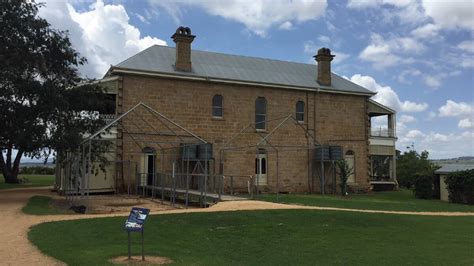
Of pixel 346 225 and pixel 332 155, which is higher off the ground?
pixel 332 155

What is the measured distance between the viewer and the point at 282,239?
12219 mm

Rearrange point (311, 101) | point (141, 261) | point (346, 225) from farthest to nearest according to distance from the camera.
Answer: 1. point (311, 101)
2. point (346, 225)
3. point (141, 261)

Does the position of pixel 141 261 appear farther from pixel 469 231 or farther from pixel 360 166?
pixel 360 166

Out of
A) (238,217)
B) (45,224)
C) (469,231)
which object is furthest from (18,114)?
(469,231)

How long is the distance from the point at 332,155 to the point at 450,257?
64.5 ft

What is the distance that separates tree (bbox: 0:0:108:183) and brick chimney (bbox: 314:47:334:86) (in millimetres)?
16456

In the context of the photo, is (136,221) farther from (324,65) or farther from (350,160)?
(324,65)

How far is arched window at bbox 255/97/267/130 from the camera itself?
30002mm

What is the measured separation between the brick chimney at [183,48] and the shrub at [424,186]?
1499 centimetres

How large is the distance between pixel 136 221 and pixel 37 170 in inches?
2245

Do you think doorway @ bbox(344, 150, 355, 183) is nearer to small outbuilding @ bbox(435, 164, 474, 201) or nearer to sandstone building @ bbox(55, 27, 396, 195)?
sandstone building @ bbox(55, 27, 396, 195)

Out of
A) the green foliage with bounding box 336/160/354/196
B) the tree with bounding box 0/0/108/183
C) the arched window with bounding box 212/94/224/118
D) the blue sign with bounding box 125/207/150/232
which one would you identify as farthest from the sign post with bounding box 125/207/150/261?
the green foliage with bounding box 336/160/354/196

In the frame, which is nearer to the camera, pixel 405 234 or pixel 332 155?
pixel 405 234

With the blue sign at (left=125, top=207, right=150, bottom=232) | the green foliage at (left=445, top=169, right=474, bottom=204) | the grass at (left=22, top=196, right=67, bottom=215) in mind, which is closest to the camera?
the blue sign at (left=125, top=207, right=150, bottom=232)
